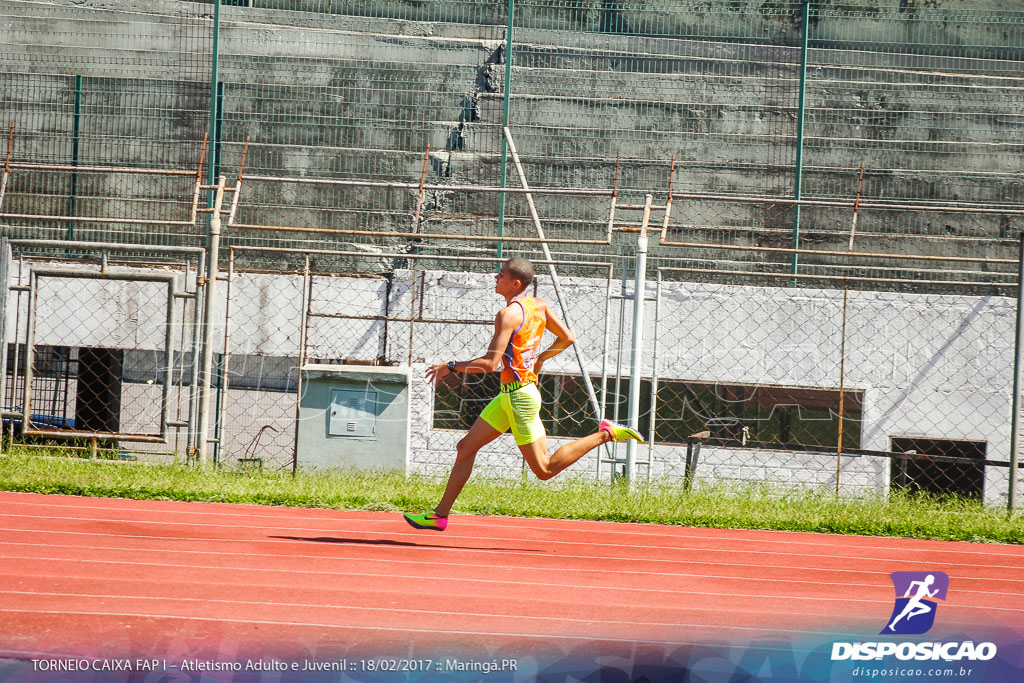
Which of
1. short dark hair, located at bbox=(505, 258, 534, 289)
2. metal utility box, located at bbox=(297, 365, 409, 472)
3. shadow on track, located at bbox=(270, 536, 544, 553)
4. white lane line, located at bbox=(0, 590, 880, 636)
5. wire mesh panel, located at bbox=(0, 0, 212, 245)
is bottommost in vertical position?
shadow on track, located at bbox=(270, 536, 544, 553)

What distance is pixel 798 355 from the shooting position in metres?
11.5

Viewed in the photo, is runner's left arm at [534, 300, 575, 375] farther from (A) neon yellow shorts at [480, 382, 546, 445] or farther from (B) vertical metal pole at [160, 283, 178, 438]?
(B) vertical metal pole at [160, 283, 178, 438]

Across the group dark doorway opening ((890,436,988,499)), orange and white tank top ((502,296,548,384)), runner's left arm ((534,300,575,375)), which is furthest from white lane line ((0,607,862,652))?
dark doorway opening ((890,436,988,499))

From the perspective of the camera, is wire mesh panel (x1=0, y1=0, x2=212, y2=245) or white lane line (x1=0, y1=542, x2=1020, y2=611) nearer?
white lane line (x1=0, y1=542, x2=1020, y2=611)

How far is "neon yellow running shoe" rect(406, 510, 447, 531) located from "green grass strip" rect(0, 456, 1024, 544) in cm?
104

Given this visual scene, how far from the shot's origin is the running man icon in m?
4.61

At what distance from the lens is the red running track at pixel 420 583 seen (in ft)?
13.3

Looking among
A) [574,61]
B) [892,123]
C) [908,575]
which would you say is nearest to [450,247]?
[574,61]

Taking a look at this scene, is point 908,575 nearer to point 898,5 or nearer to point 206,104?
point 206,104

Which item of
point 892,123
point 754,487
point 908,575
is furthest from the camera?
point 892,123

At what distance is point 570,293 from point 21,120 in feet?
27.5

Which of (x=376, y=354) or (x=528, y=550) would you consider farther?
(x=376, y=354)

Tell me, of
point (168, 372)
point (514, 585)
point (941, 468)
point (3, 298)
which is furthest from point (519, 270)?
point (941, 468)

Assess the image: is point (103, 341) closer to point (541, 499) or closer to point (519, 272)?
point (541, 499)
